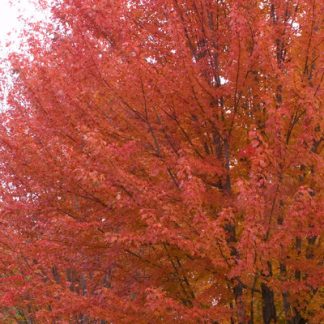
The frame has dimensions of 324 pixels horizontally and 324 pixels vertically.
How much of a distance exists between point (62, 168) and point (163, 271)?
1659 millimetres

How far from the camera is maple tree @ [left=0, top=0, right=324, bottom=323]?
16.0 ft

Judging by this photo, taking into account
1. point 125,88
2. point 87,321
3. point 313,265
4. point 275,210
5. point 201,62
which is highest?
point 201,62

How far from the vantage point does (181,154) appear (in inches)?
208

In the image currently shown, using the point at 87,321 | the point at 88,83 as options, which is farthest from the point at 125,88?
the point at 87,321

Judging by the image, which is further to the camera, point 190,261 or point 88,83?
point 88,83

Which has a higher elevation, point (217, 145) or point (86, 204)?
point (217, 145)

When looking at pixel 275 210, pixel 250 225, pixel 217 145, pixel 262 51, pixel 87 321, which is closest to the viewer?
pixel 250 225

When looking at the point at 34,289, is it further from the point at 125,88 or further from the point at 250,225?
the point at 250,225

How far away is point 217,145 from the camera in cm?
616

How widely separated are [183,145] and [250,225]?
57.5 inches

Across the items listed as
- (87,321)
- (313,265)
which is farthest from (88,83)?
(87,321)

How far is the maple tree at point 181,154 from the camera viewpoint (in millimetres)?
4875

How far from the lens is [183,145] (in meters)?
5.58

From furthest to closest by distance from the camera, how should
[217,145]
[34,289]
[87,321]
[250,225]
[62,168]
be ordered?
1. [87,321]
2. [34,289]
3. [217,145]
4. [62,168]
5. [250,225]
